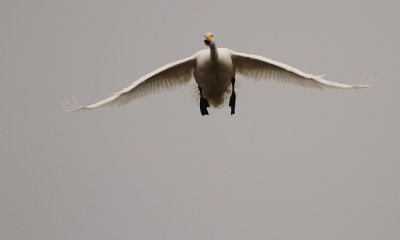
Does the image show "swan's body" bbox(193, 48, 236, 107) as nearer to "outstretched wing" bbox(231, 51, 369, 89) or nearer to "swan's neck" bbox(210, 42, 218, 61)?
"swan's neck" bbox(210, 42, 218, 61)

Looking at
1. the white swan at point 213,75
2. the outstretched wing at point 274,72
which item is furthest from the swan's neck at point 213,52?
the outstretched wing at point 274,72

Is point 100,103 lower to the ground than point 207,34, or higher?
lower

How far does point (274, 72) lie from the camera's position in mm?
20188

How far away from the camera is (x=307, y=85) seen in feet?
64.7

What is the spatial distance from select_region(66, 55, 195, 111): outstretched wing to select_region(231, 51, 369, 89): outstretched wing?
1.20m

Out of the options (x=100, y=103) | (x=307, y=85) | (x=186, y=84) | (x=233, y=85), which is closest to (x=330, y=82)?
(x=307, y=85)

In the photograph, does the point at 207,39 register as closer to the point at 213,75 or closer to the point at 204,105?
the point at 213,75

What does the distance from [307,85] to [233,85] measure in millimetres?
1753

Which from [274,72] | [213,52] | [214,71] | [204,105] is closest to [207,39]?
[213,52]

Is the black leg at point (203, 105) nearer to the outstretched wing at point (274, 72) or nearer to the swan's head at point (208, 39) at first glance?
the outstretched wing at point (274, 72)

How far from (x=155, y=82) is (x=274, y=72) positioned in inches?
114

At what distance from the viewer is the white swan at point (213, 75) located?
18969 millimetres

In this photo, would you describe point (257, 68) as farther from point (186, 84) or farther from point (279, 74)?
point (186, 84)

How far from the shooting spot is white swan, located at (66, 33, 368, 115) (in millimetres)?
18969
